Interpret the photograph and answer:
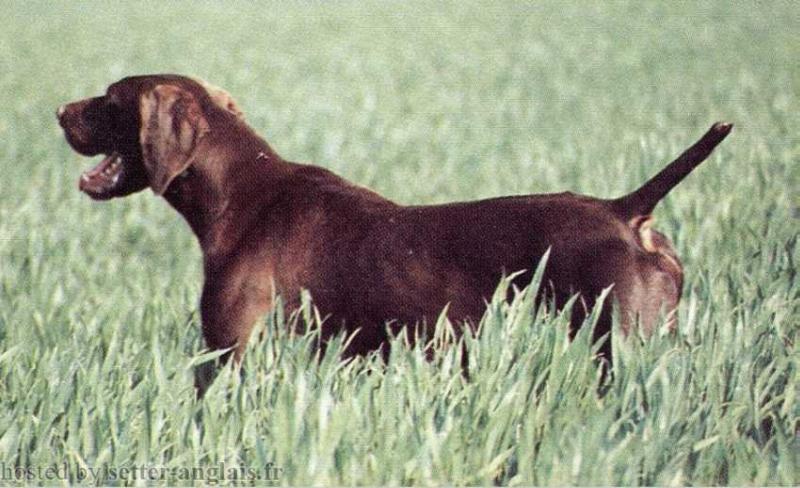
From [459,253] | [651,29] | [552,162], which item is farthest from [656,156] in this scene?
[651,29]

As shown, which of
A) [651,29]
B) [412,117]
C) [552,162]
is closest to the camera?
[552,162]

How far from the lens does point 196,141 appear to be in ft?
11.5

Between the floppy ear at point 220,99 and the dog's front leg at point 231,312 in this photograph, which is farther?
the floppy ear at point 220,99

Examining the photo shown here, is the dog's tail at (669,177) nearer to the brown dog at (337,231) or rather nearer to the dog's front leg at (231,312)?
the brown dog at (337,231)

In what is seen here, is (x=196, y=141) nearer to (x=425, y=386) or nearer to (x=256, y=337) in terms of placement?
(x=256, y=337)

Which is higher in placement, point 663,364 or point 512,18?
point 512,18

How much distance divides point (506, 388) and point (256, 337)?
737 mm

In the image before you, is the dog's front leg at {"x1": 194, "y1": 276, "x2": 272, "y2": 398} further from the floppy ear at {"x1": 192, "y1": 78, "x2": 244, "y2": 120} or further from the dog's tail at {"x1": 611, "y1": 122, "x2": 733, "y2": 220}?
the dog's tail at {"x1": 611, "y1": 122, "x2": 733, "y2": 220}

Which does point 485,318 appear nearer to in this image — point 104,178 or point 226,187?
point 226,187

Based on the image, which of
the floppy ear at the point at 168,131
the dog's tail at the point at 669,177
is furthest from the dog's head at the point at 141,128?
the dog's tail at the point at 669,177

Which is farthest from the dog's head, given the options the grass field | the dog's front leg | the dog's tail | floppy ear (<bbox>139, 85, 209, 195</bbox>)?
the dog's tail

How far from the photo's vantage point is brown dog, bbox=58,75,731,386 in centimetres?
309

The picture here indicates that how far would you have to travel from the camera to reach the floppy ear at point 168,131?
3.42 meters

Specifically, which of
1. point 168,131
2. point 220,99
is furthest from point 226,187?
point 220,99
